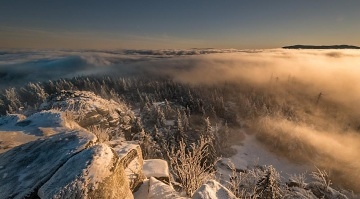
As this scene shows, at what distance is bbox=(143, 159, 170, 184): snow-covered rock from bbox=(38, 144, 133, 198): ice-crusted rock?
3.43m

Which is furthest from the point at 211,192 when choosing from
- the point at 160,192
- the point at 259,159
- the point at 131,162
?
the point at 259,159

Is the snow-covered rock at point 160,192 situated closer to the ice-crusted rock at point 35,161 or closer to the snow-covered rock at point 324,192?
the ice-crusted rock at point 35,161

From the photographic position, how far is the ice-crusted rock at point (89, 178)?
5.35 metres

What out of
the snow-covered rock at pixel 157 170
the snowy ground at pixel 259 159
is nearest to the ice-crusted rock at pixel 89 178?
the snow-covered rock at pixel 157 170

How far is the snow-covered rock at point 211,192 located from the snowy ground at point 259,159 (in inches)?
3098

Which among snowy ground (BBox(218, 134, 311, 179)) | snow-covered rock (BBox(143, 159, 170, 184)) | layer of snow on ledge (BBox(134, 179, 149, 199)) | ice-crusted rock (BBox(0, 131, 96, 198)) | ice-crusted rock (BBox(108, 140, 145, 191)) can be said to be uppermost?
ice-crusted rock (BBox(0, 131, 96, 198))

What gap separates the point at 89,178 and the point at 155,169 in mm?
5103

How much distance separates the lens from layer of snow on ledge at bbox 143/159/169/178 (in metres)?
9.95

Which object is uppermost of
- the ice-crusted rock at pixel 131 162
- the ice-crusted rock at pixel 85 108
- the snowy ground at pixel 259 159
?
the ice-crusted rock at pixel 131 162

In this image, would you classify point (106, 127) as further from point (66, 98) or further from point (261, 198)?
point (261, 198)

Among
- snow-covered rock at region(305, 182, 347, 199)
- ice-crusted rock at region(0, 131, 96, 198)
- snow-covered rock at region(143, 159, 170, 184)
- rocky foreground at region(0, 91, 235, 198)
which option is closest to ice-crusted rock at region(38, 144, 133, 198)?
rocky foreground at region(0, 91, 235, 198)

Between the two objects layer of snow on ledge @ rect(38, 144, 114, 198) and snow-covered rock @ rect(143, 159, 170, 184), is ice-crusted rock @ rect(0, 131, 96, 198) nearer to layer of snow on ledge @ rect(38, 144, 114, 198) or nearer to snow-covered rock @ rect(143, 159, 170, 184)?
layer of snow on ledge @ rect(38, 144, 114, 198)

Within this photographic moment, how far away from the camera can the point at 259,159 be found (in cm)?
9681

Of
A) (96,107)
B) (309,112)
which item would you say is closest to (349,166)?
(309,112)
